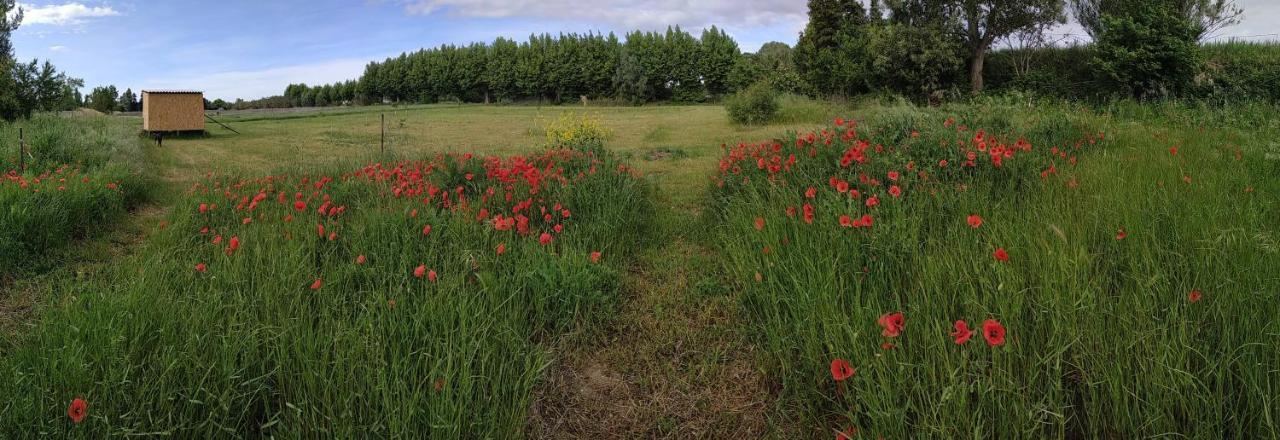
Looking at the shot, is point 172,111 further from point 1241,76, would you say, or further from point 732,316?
point 1241,76

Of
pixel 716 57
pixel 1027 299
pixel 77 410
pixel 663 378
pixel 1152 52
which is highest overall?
pixel 716 57

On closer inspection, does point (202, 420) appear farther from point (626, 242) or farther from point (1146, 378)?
point (1146, 378)

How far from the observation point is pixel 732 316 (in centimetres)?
293

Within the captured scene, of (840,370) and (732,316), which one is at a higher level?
(840,370)

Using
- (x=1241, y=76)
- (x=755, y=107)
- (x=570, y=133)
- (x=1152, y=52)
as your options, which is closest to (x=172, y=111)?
(x=570, y=133)

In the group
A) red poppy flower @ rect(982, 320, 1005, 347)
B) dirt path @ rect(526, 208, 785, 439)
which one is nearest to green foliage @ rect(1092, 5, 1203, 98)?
dirt path @ rect(526, 208, 785, 439)

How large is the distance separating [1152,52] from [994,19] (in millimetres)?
5359

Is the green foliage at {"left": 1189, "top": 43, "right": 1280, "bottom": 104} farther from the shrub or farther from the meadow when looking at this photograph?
the shrub

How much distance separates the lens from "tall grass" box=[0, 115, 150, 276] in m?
4.29

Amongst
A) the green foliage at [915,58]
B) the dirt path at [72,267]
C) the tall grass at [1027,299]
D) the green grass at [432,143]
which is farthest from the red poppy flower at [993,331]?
the green foliage at [915,58]

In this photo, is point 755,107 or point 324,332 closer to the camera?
point 324,332

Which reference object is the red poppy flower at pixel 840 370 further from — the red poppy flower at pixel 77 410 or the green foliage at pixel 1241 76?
the green foliage at pixel 1241 76

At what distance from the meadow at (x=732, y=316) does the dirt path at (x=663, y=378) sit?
0.01 metres

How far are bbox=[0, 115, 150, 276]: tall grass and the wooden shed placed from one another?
626cm
